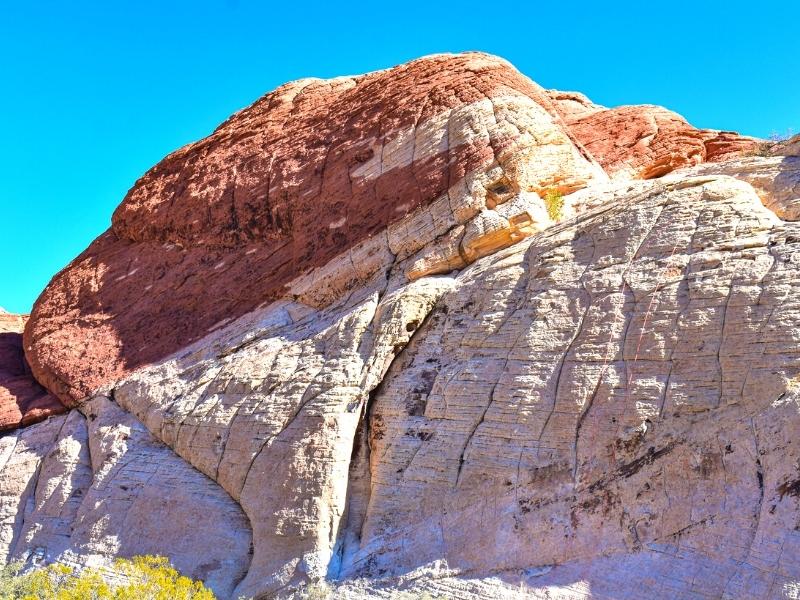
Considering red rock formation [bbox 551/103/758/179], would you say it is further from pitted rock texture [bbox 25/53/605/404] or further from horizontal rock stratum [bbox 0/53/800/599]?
pitted rock texture [bbox 25/53/605/404]

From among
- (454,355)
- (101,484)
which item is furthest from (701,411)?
(101,484)

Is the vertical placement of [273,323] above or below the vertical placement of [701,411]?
above

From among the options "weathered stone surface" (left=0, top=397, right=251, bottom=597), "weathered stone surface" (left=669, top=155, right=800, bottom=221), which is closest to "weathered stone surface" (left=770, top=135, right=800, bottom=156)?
"weathered stone surface" (left=669, top=155, right=800, bottom=221)

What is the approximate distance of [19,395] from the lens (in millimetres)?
17281

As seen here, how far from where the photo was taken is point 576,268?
11102mm

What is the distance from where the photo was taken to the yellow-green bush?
895cm

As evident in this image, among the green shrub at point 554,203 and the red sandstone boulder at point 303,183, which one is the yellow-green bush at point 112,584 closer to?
the red sandstone boulder at point 303,183

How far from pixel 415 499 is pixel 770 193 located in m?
7.19

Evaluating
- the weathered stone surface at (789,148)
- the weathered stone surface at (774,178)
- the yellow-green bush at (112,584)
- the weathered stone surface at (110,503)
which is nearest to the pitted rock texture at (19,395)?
the weathered stone surface at (110,503)

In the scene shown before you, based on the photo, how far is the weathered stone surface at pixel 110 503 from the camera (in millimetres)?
11664

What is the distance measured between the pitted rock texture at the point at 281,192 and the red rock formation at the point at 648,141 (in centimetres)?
212

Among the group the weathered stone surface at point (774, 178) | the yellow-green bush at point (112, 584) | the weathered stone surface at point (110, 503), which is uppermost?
the weathered stone surface at point (774, 178)

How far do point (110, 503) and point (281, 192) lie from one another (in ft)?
24.6

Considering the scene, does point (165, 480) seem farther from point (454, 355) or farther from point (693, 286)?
point (693, 286)
